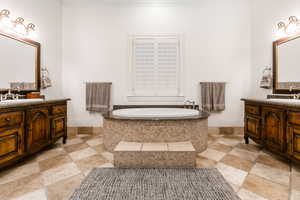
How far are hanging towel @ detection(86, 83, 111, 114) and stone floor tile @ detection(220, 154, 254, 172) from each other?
2162 millimetres

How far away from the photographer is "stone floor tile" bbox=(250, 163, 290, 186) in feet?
4.83

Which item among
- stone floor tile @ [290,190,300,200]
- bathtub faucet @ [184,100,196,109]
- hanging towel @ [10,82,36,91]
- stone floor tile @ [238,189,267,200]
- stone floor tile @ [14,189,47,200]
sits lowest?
stone floor tile @ [290,190,300,200]

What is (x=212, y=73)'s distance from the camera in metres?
3.06

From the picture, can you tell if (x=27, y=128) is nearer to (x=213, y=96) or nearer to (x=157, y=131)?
(x=157, y=131)

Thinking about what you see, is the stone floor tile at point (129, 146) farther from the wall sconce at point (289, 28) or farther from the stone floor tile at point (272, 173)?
the wall sconce at point (289, 28)

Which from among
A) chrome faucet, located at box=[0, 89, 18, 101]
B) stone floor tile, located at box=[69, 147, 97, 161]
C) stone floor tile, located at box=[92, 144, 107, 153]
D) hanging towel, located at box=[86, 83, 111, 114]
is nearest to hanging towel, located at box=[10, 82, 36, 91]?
chrome faucet, located at box=[0, 89, 18, 101]

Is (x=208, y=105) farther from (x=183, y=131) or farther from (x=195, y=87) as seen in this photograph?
(x=183, y=131)

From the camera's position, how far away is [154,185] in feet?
4.42

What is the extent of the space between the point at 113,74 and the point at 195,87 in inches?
64.9

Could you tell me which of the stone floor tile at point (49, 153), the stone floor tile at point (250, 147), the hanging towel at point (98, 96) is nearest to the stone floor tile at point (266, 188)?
the stone floor tile at point (250, 147)

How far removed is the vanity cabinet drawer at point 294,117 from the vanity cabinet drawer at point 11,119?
114 inches

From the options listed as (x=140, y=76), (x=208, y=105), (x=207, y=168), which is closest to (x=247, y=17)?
(x=208, y=105)

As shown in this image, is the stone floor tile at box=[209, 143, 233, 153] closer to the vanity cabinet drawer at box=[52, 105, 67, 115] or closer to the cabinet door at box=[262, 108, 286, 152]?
the cabinet door at box=[262, 108, 286, 152]

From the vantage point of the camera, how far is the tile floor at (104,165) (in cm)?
129
